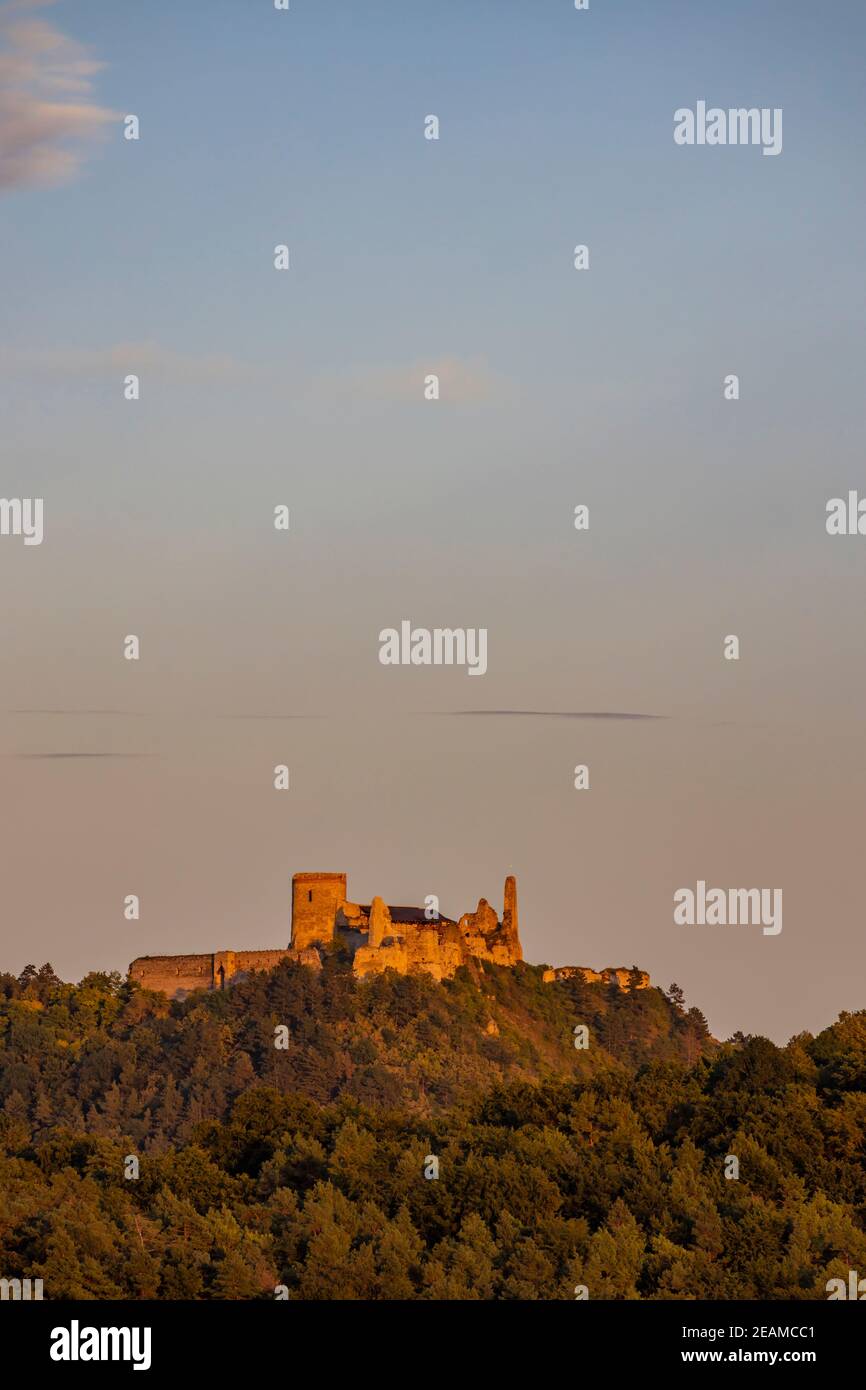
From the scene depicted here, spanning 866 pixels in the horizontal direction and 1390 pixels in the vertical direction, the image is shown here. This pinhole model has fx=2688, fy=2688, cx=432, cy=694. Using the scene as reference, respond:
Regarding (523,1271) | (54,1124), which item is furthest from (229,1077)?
(523,1271)

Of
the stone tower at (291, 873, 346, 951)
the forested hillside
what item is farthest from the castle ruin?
the forested hillside

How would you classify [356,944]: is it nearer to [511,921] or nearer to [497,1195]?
[511,921]

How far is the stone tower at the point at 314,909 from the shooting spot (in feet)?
378

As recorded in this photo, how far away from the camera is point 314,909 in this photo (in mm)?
115875

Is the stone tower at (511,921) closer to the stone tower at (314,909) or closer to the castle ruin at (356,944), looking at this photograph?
the castle ruin at (356,944)

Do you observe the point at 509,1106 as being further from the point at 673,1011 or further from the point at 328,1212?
the point at 673,1011

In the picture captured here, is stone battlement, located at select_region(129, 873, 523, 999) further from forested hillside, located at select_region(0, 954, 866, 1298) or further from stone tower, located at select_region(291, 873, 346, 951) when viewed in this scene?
forested hillside, located at select_region(0, 954, 866, 1298)

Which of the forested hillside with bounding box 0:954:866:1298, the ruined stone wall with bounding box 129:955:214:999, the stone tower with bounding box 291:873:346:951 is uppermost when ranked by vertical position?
Result: the stone tower with bounding box 291:873:346:951

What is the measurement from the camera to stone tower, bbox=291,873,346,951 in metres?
115

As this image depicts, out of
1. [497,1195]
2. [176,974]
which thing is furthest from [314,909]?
[497,1195]

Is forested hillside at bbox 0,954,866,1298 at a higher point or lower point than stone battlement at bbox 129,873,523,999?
lower

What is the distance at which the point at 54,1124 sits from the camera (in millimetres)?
108062
